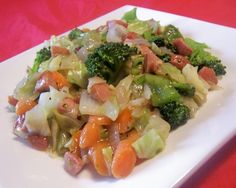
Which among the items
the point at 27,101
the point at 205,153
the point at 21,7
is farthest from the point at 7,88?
the point at 21,7

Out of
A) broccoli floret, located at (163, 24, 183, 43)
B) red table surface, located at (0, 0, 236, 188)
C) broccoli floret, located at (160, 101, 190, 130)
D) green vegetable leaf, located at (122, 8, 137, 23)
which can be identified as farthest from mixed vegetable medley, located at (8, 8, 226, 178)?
red table surface, located at (0, 0, 236, 188)

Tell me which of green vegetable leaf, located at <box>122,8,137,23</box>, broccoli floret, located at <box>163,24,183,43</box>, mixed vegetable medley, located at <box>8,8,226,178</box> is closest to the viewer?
mixed vegetable medley, located at <box>8,8,226,178</box>

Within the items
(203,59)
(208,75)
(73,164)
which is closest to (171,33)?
(203,59)

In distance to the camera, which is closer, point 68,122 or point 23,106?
point 68,122

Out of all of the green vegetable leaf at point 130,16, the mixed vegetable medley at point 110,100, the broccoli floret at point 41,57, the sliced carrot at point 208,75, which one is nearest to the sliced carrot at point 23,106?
A: the mixed vegetable medley at point 110,100

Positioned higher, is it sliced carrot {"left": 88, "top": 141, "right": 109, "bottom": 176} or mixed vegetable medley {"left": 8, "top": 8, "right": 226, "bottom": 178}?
mixed vegetable medley {"left": 8, "top": 8, "right": 226, "bottom": 178}

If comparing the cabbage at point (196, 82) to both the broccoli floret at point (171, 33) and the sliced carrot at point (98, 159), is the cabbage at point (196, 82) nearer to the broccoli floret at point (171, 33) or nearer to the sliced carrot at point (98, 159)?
the broccoli floret at point (171, 33)

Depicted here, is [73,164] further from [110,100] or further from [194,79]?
[194,79]

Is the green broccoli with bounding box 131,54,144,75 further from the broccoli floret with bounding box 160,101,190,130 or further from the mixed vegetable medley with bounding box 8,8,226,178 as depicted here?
the broccoli floret with bounding box 160,101,190,130
